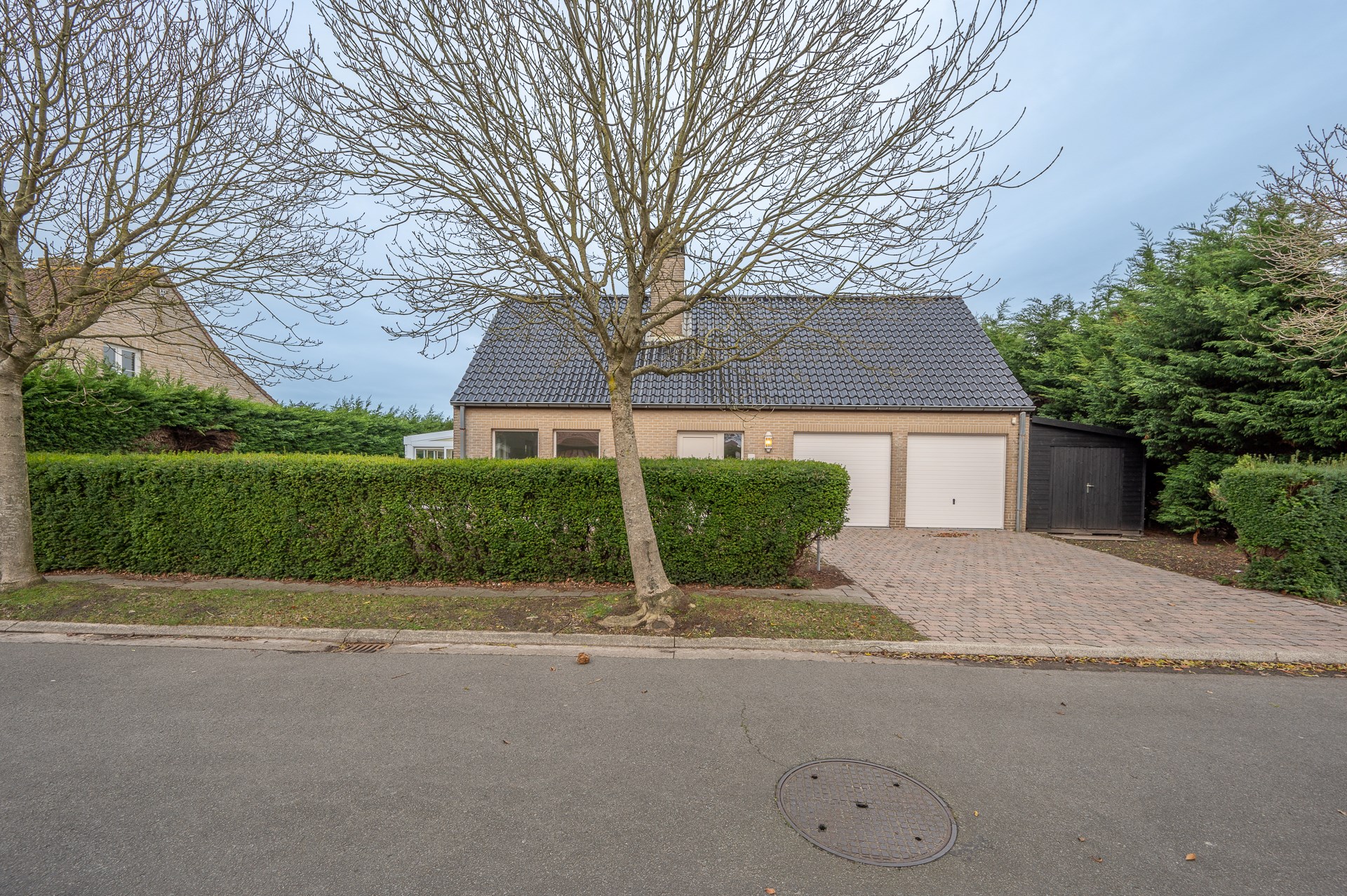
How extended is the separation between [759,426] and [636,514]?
808 centimetres

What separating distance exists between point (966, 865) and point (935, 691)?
6.39 ft

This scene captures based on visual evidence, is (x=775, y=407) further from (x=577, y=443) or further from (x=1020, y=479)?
(x=1020, y=479)

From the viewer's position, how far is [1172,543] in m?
11.6

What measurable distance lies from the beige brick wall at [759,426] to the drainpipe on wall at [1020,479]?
70mm

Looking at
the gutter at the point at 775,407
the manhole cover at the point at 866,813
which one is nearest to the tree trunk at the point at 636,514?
the manhole cover at the point at 866,813

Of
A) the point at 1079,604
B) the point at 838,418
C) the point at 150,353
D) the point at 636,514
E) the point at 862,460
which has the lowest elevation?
the point at 1079,604

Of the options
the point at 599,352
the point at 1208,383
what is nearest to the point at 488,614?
the point at 599,352

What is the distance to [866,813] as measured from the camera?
2.76 meters

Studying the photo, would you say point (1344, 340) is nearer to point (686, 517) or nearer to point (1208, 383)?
point (1208, 383)

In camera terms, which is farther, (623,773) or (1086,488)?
(1086,488)

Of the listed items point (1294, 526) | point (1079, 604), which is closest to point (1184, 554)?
point (1294, 526)

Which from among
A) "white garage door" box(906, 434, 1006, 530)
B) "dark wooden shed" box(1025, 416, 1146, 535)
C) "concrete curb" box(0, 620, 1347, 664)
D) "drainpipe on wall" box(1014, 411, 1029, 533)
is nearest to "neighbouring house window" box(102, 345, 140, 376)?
"concrete curb" box(0, 620, 1347, 664)

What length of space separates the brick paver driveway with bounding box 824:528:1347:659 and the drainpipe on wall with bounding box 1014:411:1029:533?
317 cm

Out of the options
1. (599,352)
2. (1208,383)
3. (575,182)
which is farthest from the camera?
(599,352)
